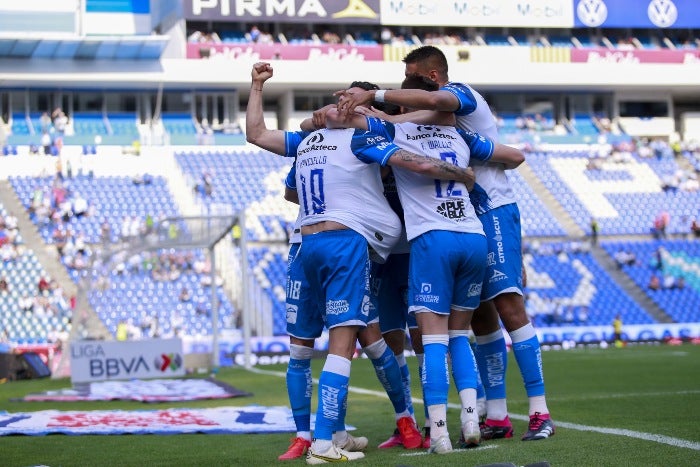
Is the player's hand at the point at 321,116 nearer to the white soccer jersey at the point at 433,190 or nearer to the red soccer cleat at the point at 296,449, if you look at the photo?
the white soccer jersey at the point at 433,190

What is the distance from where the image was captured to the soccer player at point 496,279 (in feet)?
23.6

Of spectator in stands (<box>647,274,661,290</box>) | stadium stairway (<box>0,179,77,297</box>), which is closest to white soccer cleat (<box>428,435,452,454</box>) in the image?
stadium stairway (<box>0,179,77,297</box>)

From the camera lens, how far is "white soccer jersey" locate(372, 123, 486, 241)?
6.87m

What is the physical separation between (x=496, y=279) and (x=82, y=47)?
34.5 meters

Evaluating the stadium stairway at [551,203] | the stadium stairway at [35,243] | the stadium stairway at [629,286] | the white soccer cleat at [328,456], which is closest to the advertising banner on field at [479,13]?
the stadium stairway at [551,203]

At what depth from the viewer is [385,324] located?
779 centimetres

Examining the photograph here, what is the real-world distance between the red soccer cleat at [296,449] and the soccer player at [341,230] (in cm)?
23

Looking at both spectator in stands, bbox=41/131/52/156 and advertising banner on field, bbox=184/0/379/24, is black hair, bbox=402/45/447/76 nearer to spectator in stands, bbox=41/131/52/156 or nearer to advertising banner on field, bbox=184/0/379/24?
spectator in stands, bbox=41/131/52/156

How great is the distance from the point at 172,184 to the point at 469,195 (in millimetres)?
30249

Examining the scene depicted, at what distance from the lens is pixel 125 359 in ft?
56.5

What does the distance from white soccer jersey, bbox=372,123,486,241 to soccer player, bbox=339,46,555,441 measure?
0.73 ft

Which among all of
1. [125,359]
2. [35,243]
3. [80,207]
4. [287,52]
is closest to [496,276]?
[125,359]

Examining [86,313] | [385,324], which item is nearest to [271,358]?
[86,313]

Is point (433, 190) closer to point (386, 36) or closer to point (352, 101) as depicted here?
point (352, 101)
